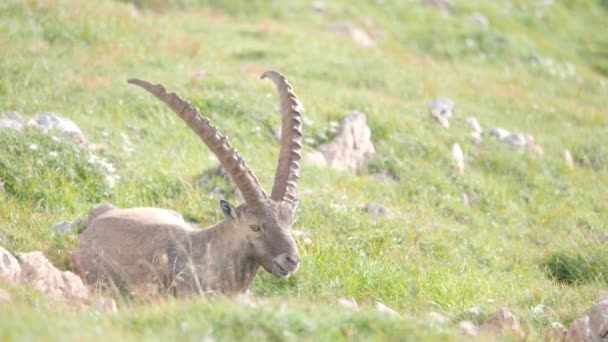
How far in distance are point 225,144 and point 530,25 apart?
21535mm

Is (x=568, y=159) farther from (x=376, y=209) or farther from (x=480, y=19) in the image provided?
(x=480, y=19)

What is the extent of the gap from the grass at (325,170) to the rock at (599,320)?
0.52m

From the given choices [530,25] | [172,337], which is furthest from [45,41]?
[530,25]

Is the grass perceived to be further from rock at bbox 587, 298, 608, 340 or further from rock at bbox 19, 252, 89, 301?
rock at bbox 587, 298, 608, 340

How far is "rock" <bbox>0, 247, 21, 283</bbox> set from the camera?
7.54m

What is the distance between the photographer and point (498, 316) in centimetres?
783

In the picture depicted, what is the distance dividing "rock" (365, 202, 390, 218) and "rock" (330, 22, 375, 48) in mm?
11003

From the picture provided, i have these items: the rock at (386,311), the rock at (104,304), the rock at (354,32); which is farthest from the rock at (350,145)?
the rock at (354,32)

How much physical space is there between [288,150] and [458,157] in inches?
262

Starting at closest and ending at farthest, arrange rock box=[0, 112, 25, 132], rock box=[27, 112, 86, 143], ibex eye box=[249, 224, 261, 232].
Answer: ibex eye box=[249, 224, 261, 232] < rock box=[0, 112, 25, 132] < rock box=[27, 112, 86, 143]

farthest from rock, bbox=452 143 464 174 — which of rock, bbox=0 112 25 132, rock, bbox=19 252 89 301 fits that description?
rock, bbox=19 252 89 301

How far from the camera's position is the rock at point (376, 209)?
11.5m

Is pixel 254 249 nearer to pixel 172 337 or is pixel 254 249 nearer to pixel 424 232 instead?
pixel 172 337

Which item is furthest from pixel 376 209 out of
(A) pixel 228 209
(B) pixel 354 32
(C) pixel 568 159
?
(B) pixel 354 32
